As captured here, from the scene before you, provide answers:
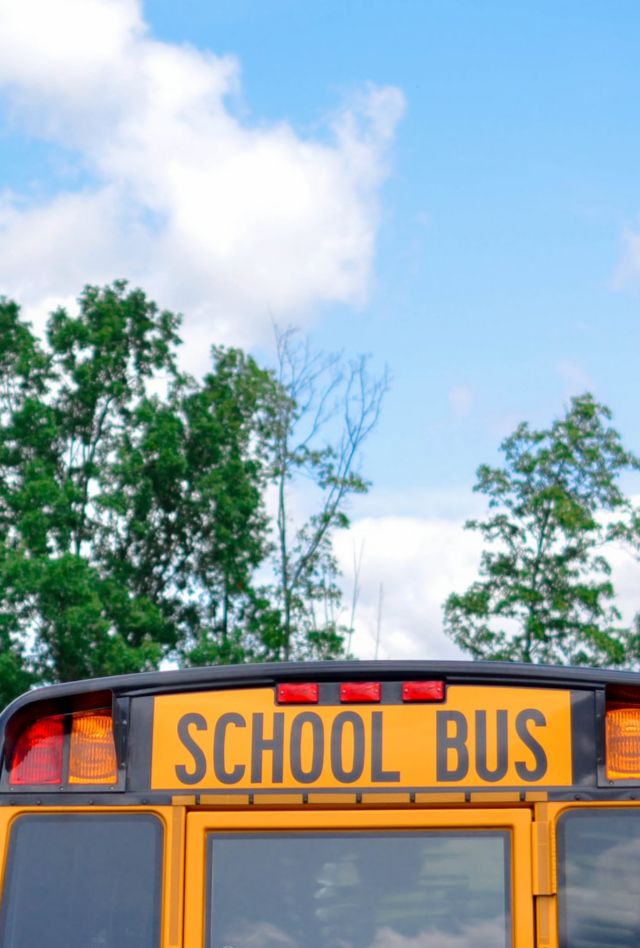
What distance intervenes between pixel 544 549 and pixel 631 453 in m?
3.54

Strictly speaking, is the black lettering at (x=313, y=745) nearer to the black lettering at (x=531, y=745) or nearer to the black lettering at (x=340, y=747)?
the black lettering at (x=340, y=747)

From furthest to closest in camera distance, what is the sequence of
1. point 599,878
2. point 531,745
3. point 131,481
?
point 131,481 < point 531,745 < point 599,878

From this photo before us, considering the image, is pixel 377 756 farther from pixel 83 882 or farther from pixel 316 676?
pixel 83 882

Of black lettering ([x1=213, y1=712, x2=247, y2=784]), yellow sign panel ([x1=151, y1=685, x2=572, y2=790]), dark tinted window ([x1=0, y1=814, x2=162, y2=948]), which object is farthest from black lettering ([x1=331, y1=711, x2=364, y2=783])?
dark tinted window ([x1=0, y1=814, x2=162, y2=948])

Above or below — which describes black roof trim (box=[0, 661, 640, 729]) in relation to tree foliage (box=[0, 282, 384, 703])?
below

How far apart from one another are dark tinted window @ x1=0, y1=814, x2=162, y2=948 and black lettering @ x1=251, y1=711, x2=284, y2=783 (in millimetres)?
304

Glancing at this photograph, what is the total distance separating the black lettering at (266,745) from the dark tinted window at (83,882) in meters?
0.30

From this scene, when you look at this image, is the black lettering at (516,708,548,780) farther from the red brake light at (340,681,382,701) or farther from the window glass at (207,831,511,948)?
the red brake light at (340,681,382,701)

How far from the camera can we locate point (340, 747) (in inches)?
155

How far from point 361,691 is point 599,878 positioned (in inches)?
30.6

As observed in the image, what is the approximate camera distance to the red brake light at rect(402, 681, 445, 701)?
3.95 metres

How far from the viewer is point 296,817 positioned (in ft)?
12.8

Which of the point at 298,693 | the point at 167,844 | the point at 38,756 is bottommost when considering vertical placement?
the point at 167,844

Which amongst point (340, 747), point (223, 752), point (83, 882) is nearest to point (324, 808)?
point (340, 747)
